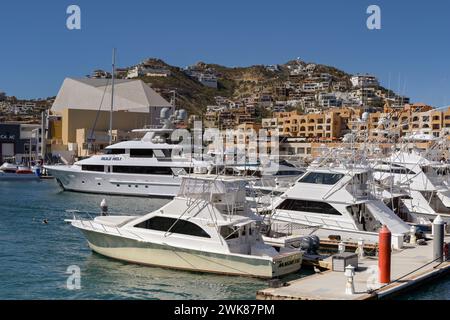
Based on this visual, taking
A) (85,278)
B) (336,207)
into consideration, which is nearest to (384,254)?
(336,207)

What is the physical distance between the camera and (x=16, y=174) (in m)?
64.8

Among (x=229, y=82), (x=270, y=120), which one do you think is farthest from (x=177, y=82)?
(x=270, y=120)

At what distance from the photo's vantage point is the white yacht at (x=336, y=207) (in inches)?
815

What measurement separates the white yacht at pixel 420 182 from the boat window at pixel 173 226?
1155 centimetres

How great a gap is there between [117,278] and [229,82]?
596 ft

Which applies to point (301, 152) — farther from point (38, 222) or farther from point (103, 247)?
point (103, 247)

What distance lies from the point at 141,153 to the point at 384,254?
93.2 feet

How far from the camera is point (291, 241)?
720 inches

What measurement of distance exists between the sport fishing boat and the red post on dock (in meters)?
52.9

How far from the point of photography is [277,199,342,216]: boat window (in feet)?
69.7

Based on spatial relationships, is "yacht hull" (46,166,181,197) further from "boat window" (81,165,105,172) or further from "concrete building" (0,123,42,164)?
"concrete building" (0,123,42,164)

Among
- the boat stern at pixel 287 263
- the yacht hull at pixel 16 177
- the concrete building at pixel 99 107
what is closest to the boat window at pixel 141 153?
the yacht hull at pixel 16 177

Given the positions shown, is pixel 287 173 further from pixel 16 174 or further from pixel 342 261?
pixel 16 174

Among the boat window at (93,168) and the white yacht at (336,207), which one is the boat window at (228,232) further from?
the boat window at (93,168)
